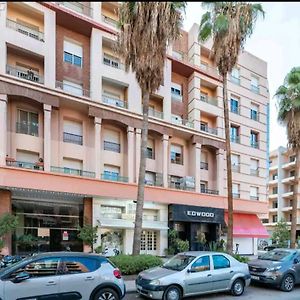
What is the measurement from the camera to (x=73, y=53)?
25938 mm

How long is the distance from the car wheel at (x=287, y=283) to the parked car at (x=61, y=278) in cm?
680

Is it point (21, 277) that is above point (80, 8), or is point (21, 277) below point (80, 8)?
below

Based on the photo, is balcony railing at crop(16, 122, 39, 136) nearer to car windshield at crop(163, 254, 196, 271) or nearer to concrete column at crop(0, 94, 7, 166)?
concrete column at crop(0, 94, 7, 166)

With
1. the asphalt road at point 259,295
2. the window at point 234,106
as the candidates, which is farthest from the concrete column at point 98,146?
the window at point 234,106

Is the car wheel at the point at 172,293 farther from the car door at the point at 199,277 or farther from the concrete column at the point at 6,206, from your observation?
the concrete column at the point at 6,206

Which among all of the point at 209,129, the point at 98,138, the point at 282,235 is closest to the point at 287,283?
the point at 98,138

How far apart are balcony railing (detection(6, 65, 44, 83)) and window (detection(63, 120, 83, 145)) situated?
10.8ft

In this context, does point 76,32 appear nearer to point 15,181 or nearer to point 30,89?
point 30,89

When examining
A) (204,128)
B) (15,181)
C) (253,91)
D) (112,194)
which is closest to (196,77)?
(204,128)

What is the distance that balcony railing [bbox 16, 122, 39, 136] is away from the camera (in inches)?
896

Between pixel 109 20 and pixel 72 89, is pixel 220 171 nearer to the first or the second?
pixel 72 89

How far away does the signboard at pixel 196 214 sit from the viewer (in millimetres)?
27203

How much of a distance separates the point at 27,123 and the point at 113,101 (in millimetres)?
6472

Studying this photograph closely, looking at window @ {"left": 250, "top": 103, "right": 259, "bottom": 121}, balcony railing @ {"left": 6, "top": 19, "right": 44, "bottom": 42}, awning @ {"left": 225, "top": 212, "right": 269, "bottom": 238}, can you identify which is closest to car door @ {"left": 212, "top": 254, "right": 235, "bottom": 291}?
balcony railing @ {"left": 6, "top": 19, "right": 44, "bottom": 42}
